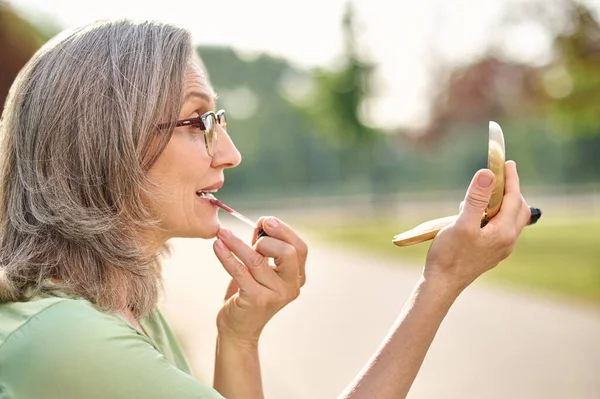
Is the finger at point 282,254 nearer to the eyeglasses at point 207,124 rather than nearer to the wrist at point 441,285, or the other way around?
the eyeglasses at point 207,124

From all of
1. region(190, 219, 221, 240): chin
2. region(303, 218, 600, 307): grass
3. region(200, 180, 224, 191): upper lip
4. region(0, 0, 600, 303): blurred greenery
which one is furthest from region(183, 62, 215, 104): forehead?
region(303, 218, 600, 307): grass

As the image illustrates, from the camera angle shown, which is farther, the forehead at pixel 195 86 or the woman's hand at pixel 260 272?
the woman's hand at pixel 260 272

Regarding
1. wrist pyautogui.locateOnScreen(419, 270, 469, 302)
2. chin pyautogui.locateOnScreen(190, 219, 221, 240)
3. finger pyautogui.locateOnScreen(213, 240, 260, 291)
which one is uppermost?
wrist pyautogui.locateOnScreen(419, 270, 469, 302)

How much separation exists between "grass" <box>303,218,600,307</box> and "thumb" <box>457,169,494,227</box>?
7888mm

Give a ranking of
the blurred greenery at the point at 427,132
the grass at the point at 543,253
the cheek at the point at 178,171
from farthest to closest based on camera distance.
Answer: the blurred greenery at the point at 427,132
the grass at the point at 543,253
the cheek at the point at 178,171

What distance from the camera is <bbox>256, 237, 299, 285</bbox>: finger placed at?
2262 mm

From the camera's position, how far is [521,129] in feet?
126

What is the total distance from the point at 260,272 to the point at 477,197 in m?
0.66

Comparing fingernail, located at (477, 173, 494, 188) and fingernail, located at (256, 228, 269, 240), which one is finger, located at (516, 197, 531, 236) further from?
fingernail, located at (256, 228, 269, 240)

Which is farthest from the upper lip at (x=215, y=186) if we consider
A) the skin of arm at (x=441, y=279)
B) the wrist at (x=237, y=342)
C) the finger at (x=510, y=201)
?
the finger at (x=510, y=201)

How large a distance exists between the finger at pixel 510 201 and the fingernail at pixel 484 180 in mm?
108

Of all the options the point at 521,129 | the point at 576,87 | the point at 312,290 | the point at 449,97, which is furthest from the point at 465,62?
the point at 312,290

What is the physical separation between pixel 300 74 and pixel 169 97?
4966 cm

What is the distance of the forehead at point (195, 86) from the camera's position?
213 cm
